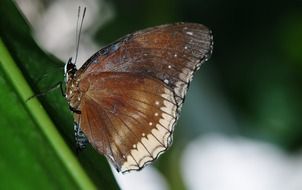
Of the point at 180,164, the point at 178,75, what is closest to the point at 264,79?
the point at 180,164

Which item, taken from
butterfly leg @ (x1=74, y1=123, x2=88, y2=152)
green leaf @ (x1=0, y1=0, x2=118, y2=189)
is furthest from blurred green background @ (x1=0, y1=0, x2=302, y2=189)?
green leaf @ (x1=0, y1=0, x2=118, y2=189)

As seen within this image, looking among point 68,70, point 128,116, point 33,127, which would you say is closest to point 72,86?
point 68,70

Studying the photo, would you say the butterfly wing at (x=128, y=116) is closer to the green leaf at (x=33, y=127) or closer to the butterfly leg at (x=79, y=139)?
the butterfly leg at (x=79, y=139)

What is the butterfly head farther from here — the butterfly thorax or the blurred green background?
the blurred green background

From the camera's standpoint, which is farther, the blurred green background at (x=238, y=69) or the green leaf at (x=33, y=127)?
the blurred green background at (x=238, y=69)

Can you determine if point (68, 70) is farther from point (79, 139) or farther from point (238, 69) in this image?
point (238, 69)

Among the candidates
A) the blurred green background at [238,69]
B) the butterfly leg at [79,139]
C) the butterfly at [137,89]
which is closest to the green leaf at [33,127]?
the butterfly leg at [79,139]

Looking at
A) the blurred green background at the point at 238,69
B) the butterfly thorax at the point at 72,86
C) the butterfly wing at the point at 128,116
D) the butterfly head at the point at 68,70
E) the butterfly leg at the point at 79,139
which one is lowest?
the blurred green background at the point at 238,69
